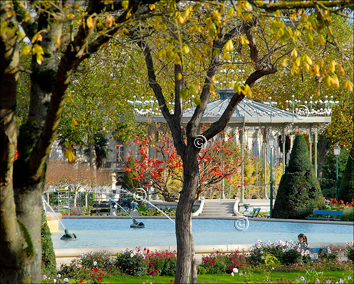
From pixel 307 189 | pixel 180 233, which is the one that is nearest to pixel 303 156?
pixel 307 189

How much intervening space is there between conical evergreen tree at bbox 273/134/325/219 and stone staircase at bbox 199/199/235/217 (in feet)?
6.96

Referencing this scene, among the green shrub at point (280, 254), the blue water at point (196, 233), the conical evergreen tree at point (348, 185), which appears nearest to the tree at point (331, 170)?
the conical evergreen tree at point (348, 185)

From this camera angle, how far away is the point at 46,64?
182 inches

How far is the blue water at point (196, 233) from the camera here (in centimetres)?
1373

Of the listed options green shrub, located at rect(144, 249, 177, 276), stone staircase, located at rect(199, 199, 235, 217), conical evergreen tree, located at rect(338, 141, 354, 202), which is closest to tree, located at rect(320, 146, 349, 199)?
conical evergreen tree, located at rect(338, 141, 354, 202)

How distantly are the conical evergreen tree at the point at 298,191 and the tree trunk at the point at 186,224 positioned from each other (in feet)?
40.4

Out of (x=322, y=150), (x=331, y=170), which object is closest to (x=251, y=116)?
(x=331, y=170)

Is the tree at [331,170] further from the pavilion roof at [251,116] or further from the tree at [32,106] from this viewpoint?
the tree at [32,106]

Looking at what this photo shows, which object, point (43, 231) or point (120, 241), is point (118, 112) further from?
point (43, 231)

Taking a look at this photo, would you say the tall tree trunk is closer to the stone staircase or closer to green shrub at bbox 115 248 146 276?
green shrub at bbox 115 248 146 276

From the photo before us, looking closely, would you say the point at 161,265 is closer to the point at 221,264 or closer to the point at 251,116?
the point at 221,264

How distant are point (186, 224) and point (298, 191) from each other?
41.3ft

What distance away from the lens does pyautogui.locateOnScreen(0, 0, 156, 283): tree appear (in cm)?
394

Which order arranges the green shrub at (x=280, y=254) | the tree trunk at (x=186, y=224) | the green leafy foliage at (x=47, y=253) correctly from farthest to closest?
the green shrub at (x=280, y=254), the green leafy foliage at (x=47, y=253), the tree trunk at (x=186, y=224)
